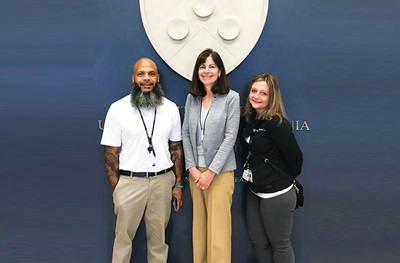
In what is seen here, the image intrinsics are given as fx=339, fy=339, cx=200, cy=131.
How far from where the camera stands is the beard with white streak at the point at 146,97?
2.20 metres

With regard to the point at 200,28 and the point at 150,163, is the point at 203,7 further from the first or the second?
the point at 150,163

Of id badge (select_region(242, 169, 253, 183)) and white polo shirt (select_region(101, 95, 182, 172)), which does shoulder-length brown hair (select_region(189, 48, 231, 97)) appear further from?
id badge (select_region(242, 169, 253, 183))

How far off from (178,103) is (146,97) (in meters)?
0.34

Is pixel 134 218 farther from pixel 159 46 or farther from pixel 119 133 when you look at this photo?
pixel 159 46

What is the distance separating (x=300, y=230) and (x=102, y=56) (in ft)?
6.50

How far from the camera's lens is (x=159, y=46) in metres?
2.42

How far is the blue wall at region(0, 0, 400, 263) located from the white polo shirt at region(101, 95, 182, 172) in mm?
322

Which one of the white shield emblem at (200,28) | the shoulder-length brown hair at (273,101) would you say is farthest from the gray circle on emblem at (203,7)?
the shoulder-length brown hair at (273,101)

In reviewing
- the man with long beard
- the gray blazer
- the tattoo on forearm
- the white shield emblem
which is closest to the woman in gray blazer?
the gray blazer

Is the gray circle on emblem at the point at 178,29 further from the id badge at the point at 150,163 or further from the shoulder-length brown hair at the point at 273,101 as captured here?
the id badge at the point at 150,163

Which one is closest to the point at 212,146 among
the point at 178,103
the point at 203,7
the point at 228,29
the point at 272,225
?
the point at 178,103

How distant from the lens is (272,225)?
2.12m

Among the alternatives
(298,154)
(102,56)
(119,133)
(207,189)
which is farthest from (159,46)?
(298,154)

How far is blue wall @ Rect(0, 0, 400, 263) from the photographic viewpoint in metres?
2.47
